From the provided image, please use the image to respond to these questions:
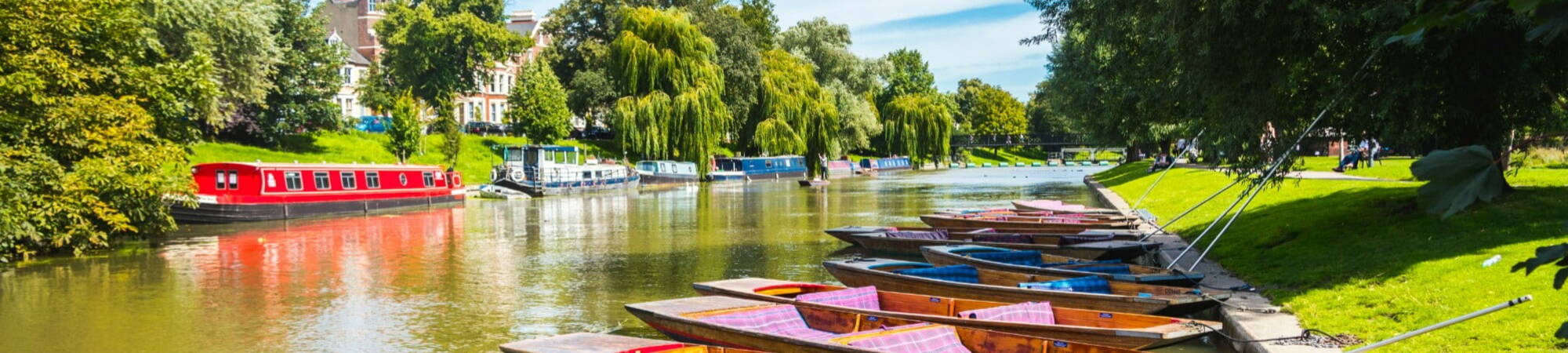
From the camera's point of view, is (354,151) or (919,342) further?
(354,151)

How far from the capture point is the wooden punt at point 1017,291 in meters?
11.7

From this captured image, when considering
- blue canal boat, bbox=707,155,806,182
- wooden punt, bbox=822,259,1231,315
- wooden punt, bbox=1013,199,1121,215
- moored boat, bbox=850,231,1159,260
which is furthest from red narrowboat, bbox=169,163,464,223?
blue canal boat, bbox=707,155,806,182

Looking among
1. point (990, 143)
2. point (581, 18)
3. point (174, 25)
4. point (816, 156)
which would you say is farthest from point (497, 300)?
point (990, 143)

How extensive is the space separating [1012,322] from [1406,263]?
223 inches

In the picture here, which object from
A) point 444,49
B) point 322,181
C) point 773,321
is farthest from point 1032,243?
point 444,49

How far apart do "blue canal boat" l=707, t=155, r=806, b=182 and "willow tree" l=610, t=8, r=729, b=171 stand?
6.51 m

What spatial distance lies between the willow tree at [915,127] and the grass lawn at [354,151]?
27.7 m

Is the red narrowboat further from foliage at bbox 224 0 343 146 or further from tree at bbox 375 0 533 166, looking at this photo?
tree at bbox 375 0 533 166

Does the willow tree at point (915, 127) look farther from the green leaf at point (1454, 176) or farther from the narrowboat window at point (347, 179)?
the green leaf at point (1454, 176)

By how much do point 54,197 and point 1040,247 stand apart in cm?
1910

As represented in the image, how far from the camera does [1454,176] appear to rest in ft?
9.09

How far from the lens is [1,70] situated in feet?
74.8

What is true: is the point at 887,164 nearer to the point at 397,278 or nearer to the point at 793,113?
the point at 793,113

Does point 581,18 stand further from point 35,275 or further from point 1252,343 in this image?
point 1252,343
